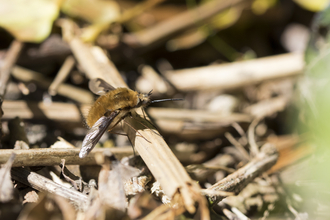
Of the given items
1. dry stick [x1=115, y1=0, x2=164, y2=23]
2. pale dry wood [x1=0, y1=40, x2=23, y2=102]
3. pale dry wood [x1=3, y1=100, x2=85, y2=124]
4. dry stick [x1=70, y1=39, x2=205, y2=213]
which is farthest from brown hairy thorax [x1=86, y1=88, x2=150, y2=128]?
dry stick [x1=115, y1=0, x2=164, y2=23]

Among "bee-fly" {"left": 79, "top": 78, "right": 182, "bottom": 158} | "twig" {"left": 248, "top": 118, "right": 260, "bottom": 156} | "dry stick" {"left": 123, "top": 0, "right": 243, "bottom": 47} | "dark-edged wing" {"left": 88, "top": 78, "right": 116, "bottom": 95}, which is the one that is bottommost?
"twig" {"left": 248, "top": 118, "right": 260, "bottom": 156}

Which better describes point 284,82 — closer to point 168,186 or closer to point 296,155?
point 296,155

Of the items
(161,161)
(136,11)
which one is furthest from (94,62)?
(161,161)

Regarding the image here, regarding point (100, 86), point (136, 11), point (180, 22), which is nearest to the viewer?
point (100, 86)

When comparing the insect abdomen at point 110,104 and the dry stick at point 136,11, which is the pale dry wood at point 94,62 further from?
the dry stick at point 136,11

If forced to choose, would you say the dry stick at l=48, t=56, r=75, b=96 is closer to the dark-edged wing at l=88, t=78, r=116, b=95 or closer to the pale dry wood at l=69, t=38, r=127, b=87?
the pale dry wood at l=69, t=38, r=127, b=87

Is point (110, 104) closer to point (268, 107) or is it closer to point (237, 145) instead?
point (237, 145)

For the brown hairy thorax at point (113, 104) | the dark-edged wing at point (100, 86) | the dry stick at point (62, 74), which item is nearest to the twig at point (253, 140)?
the brown hairy thorax at point (113, 104)
